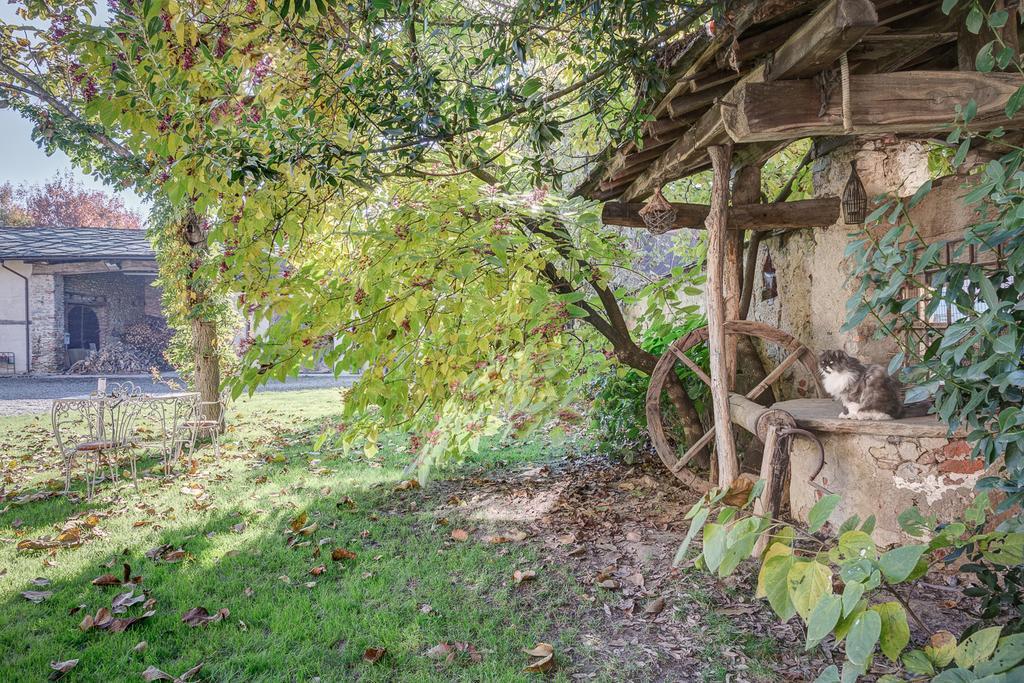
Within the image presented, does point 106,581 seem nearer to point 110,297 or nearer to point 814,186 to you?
point 814,186

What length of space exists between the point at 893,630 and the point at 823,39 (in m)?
2.09

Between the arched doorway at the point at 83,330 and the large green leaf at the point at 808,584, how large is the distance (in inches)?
852

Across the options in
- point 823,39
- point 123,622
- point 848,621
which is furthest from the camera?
point 123,622

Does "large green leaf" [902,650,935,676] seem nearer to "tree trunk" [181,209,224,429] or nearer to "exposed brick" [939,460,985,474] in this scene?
"exposed brick" [939,460,985,474]

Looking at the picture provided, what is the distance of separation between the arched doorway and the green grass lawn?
15710 millimetres

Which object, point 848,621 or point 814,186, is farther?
point 814,186

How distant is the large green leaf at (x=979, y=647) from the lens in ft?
4.03

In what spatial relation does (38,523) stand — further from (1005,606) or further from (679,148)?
(1005,606)

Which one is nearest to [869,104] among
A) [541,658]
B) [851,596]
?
[851,596]

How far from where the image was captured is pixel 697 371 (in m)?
4.46

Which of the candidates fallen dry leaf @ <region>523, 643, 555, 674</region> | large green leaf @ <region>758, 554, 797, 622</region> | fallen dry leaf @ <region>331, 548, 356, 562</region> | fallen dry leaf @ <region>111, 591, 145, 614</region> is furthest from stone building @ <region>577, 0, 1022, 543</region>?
fallen dry leaf @ <region>111, 591, 145, 614</region>

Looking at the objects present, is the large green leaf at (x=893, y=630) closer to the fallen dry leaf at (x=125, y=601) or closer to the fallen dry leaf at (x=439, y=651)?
the fallen dry leaf at (x=439, y=651)

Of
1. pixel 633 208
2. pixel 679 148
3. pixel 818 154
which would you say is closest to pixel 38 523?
pixel 633 208

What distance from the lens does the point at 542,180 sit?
13.5 ft
